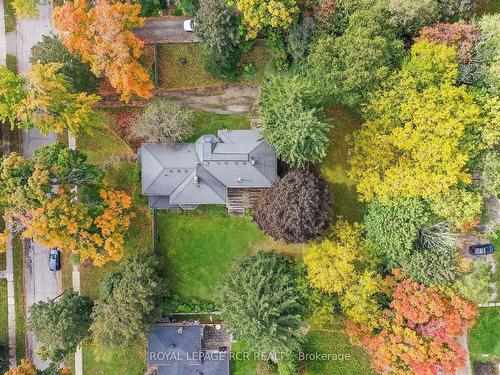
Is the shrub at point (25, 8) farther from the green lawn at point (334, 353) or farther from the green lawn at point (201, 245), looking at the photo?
the green lawn at point (334, 353)

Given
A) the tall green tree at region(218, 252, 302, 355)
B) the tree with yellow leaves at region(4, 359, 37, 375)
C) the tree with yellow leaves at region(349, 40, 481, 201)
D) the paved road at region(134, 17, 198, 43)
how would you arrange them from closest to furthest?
the tree with yellow leaves at region(349, 40, 481, 201)
the tall green tree at region(218, 252, 302, 355)
the tree with yellow leaves at region(4, 359, 37, 375)
the paved road at region(134, 17, 198, 43)

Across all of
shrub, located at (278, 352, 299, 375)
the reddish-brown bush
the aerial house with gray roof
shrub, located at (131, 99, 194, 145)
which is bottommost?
shrub, located at (278, 352, 299, 375)

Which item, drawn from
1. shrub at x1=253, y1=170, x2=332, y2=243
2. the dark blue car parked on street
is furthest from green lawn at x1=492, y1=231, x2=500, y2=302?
shrub at x1=253, y1=170, x2=332, y2=243

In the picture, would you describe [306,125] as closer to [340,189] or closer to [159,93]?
[340,189]

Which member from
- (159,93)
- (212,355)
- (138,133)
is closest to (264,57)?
(159,93)

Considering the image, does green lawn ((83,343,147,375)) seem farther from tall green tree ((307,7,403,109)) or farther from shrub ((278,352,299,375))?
tall green tree ((307,7,403,109))

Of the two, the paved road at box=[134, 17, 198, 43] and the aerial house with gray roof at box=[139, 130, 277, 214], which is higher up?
the paved road at box=[134, 17, 198, 43]

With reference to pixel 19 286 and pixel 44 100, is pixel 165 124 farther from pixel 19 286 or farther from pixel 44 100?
pixel 19 286
